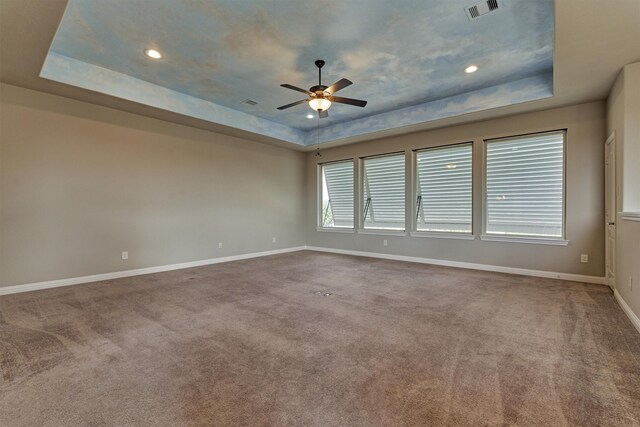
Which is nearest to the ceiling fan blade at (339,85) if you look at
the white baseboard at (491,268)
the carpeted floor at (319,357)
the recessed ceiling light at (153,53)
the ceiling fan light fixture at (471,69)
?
the ceiling fan light fixture at (471,69)

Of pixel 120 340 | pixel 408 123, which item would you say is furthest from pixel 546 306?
pixel 120 340

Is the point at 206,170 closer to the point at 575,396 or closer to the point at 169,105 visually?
the point at 169,105

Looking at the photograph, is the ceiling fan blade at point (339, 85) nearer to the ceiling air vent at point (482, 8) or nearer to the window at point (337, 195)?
the ceiling air vent at point (482, 8)

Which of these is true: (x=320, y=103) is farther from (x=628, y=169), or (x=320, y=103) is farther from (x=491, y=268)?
(x=491, y=268)

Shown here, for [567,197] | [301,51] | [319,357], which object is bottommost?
[319,357]

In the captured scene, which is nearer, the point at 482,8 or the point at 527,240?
the point at 482,8

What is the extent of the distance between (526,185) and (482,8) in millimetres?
3320

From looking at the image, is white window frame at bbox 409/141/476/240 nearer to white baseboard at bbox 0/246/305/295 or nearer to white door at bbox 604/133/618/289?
white door at bbox 604/133/618/289

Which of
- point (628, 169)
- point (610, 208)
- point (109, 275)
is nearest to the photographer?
point (628, 169)

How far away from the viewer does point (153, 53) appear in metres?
3.71

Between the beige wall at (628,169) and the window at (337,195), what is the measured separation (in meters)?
4.96

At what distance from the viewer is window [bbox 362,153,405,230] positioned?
21.9 ft

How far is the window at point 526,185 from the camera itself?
481 centimetres

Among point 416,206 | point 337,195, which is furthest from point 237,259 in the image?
point 416,206
